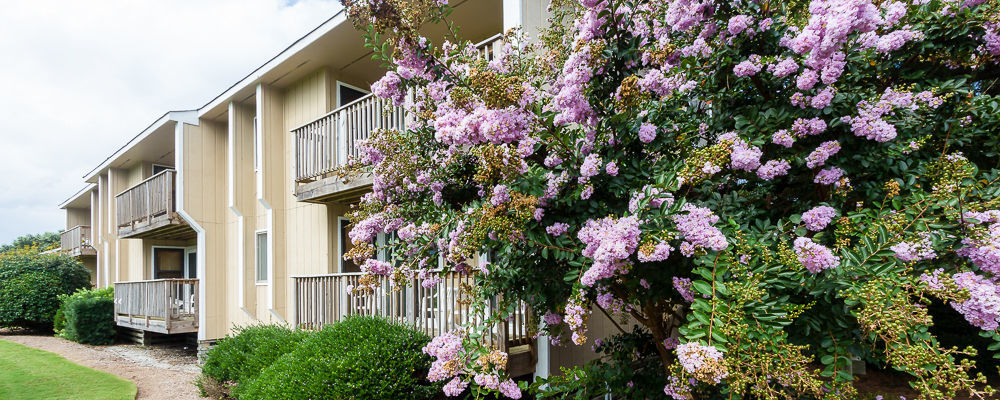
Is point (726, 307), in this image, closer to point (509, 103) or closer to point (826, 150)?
point (826, 150)

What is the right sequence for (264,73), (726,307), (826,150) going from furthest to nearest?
(264,73) → (826,150) → (726,307)

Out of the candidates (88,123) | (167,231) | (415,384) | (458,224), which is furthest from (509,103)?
(88,123)

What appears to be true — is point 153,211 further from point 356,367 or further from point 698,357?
point 698,357

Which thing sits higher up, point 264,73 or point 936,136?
point 264,73

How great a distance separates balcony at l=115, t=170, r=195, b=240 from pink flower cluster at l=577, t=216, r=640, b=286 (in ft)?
40.1

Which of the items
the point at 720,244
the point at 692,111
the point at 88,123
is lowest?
the point at 720,244

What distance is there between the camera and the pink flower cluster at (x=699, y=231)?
2660mm

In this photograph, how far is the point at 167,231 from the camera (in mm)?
13852

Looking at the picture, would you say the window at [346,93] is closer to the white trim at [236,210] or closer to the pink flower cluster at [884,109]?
the white trim at [236,210]

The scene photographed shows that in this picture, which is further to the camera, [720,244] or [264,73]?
[264,73]

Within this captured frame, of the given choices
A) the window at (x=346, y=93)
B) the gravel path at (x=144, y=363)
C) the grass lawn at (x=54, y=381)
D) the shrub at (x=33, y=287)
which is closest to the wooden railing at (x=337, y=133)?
the window at (x=346, y=93)

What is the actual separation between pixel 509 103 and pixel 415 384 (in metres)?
3.32

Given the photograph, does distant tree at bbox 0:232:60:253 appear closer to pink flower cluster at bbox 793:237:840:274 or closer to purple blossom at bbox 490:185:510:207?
purple blossom at bbox 490:185:510:207

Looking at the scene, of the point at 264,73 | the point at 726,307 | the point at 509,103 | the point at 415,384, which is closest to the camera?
the point at 726,307
